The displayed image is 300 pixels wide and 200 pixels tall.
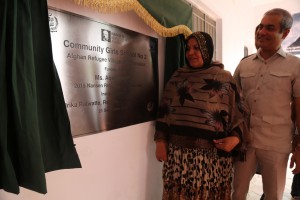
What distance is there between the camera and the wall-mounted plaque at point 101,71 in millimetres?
1055

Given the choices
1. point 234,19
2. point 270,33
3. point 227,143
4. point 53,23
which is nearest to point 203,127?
point 227,143

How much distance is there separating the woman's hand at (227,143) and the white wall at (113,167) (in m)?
0.53

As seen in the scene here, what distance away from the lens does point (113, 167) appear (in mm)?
1353

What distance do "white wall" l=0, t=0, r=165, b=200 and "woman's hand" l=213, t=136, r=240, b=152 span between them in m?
0.53

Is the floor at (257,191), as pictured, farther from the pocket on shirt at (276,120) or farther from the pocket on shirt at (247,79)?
the pocket on shirt at (247,79)

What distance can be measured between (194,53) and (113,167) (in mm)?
836

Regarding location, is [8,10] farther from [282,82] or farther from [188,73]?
[282,82]

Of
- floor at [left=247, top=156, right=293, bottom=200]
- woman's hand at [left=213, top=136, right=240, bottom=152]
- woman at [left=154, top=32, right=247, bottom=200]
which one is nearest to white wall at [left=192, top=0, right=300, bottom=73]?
woman at [left=154, top=32, right=247, bottom=200]

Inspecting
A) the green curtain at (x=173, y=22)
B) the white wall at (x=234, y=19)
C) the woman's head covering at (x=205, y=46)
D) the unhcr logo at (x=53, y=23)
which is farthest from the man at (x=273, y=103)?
the unhcr logo at (x=53, y=23)

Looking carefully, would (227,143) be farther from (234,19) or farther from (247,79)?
(234,19)

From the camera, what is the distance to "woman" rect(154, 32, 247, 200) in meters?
1.34

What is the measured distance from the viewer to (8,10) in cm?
71

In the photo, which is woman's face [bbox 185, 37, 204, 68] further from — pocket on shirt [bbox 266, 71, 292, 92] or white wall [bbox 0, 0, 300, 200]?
pocket on shirt [bbox 266, 71, 292, 92]

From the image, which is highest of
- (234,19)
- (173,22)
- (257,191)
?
(234,19)
